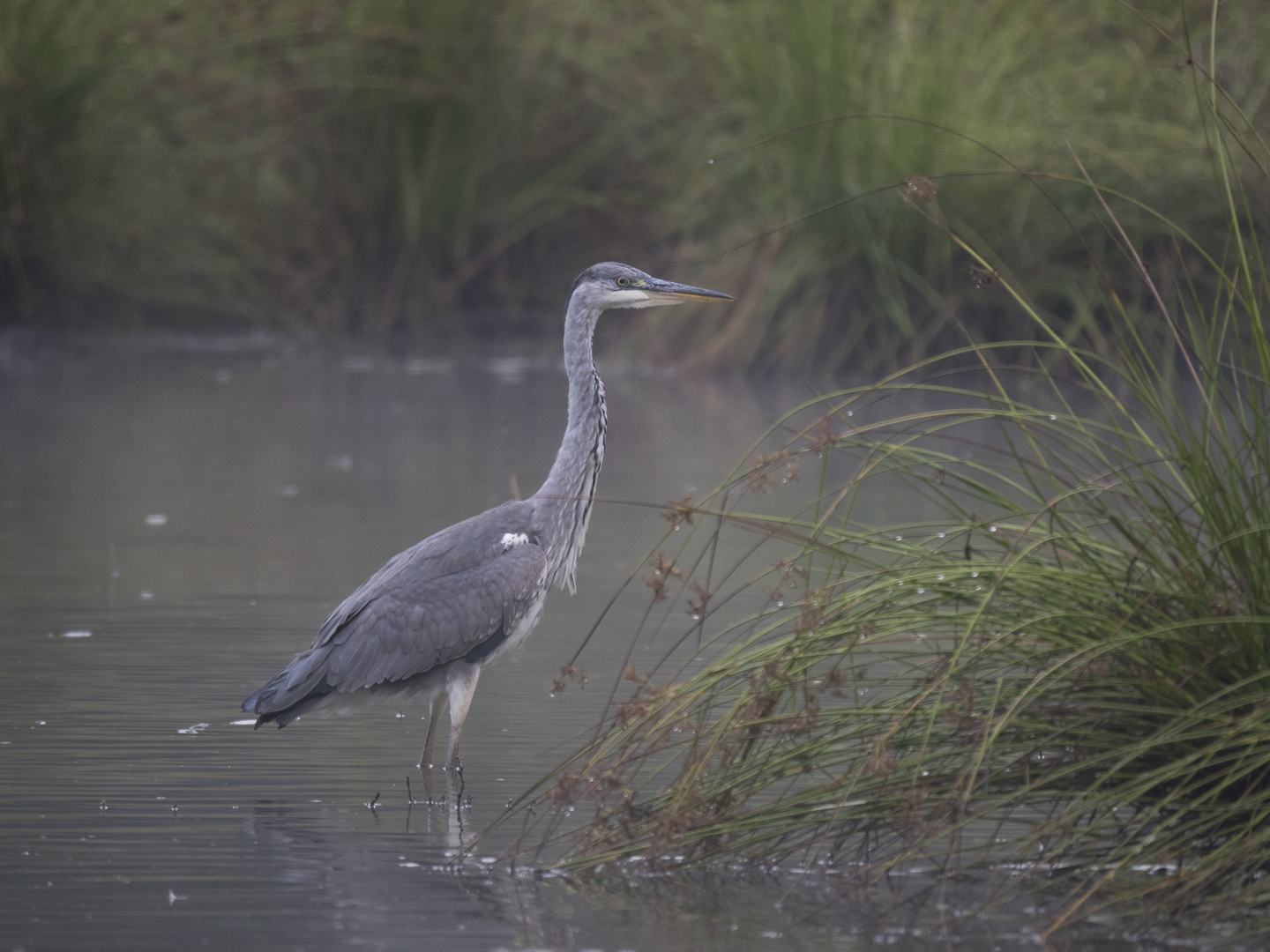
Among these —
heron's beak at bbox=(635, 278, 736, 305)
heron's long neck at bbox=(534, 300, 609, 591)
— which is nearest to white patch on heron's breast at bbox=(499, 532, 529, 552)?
heron's long neck at bbox=(534, 300, 609, 591)

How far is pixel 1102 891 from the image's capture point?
3977mm

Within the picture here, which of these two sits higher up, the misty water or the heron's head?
the heron's head

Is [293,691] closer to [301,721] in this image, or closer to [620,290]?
[301,721]

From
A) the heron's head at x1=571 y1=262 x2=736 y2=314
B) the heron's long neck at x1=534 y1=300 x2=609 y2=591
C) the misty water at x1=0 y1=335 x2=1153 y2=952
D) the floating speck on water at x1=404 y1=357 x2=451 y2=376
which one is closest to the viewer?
the misty water at x1=0 y1=335 x2=1153 y2=952

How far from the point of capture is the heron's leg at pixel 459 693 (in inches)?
219

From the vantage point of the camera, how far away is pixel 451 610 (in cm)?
582

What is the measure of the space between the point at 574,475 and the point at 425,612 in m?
0.83

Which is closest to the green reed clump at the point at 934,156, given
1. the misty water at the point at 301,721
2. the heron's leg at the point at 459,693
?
the misty water at the point at 301,721

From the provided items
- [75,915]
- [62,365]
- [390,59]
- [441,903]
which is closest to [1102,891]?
[441,903]

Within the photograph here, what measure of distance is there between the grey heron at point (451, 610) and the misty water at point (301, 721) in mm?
217

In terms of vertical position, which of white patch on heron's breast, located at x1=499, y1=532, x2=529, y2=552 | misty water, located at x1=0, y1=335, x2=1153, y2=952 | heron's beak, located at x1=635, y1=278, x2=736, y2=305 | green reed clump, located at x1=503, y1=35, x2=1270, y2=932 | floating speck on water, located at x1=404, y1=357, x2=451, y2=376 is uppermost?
heron's beak, located at x1=635, y1=278, x2=736, y2=305

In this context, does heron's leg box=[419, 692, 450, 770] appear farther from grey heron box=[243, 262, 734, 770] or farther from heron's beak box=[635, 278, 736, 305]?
heron's beak box=[635, 278, 736, 305]

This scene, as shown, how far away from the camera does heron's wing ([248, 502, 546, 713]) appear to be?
18.4 ft

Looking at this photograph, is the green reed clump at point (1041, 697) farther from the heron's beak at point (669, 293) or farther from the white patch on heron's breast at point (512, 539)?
the heron's beak at point (669, 293)
